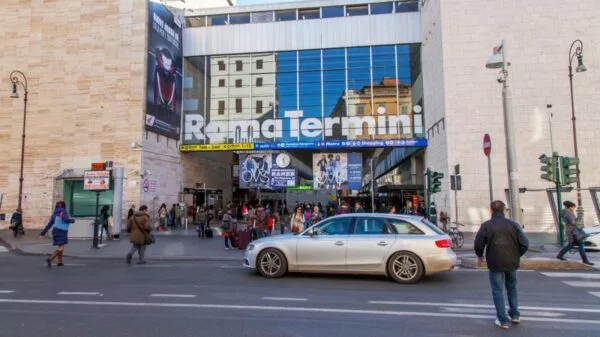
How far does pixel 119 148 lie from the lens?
2577cm

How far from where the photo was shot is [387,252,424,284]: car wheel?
27.5ft

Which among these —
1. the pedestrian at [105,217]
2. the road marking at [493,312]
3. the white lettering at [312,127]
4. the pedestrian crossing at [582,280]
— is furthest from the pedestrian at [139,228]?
the white lettering at [312,127]

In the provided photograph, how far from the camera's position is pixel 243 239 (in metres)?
15.5

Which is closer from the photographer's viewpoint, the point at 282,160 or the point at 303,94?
the point at 282,160

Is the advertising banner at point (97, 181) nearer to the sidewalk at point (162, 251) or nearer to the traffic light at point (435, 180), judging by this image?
the sidewalk at point (162, 251)

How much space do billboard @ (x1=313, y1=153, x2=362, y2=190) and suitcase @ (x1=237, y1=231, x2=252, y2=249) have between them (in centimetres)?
1423

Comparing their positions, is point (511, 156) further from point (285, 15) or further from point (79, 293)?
point (285, 15)

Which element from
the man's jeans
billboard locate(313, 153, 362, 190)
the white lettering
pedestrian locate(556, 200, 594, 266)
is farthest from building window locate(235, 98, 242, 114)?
the man's jeans

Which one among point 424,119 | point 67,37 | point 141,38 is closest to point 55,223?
point 141,38

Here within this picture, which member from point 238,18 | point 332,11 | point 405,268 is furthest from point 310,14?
point 405,268

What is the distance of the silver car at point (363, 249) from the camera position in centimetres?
836

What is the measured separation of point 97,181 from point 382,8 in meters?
23.4

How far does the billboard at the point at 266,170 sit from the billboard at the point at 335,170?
1.88 m

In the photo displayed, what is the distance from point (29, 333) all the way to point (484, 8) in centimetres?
2585
